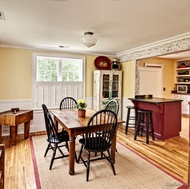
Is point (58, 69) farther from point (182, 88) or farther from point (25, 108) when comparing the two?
point (182, 88)

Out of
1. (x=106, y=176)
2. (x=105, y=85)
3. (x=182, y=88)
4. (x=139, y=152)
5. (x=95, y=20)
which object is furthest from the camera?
(x=182, y=88)

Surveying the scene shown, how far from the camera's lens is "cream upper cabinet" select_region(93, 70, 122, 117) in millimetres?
4977

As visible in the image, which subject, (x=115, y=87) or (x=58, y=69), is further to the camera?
(x=115, y=87)

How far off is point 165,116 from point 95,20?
2.77 m

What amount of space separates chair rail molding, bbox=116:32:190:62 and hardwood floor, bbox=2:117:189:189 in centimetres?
205

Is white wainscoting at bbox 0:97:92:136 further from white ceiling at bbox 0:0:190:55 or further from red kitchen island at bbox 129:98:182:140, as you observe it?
red kitchen island at bbox 129:98:182:140

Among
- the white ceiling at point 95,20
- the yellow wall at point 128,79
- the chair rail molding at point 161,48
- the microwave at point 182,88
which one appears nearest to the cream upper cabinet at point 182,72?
the microwave at point 182,88

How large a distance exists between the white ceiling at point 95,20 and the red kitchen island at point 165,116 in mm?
1507

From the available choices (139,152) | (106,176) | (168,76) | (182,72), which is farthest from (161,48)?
(182,72)

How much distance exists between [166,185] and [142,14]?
2405 mm

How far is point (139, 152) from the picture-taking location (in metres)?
3.21

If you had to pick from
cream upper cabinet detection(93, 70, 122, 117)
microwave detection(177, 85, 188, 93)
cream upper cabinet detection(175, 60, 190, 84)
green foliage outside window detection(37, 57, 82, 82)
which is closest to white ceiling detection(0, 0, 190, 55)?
green foliage outside window detection(37, 57, 82, 82)

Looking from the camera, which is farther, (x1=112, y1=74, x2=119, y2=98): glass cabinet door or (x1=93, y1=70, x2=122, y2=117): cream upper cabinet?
(x1=112, y1=74, x2=119, y2=98): glass cabinet door

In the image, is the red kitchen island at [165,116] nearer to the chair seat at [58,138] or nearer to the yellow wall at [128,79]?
the yellow wall at [128,79]
